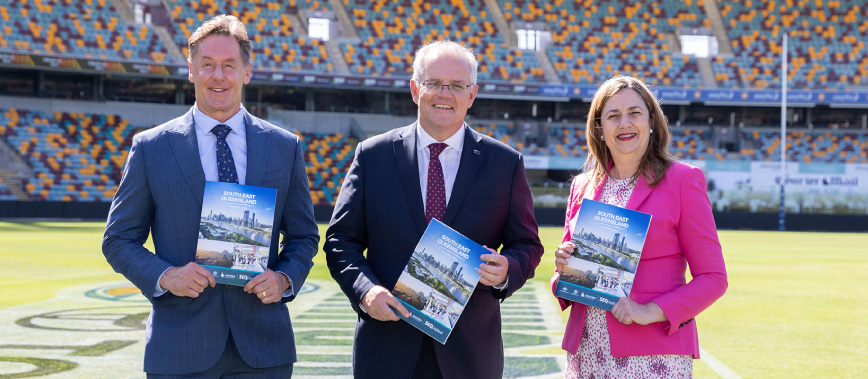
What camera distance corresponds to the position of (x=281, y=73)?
116ft

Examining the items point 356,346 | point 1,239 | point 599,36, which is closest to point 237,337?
point 356,346

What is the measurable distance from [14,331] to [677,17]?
133 ft

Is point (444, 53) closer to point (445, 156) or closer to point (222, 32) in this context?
point (445, 156)

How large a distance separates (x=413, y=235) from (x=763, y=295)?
363 inches

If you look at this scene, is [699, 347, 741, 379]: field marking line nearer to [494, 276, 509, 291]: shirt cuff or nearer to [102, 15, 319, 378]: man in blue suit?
[494, 276, 509, 291]: shirt cuff

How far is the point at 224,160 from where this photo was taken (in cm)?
296

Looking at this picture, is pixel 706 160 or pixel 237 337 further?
pixel 706 160

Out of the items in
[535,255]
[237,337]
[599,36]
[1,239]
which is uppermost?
[599,36]

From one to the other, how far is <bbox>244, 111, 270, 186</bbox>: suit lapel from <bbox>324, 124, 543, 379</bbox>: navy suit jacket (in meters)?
Result: 0.35

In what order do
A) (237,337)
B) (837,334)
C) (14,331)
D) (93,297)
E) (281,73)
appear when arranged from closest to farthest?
1. (237,337)
2. (14,331)
3. (837,334)
4. (93,297)
5. (281,73)

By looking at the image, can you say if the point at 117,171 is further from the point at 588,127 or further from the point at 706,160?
the point at 588,127

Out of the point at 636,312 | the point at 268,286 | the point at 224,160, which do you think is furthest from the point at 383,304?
the point at 636,312

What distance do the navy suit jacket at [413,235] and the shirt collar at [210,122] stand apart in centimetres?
47

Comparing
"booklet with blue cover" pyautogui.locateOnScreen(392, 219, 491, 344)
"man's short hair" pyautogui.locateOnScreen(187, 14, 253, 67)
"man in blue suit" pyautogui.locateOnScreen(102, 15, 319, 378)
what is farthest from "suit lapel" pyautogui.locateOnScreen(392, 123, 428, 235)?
→ "man's short hair" pyautogui.locateOnScreen(187, 14, 253, 67)
